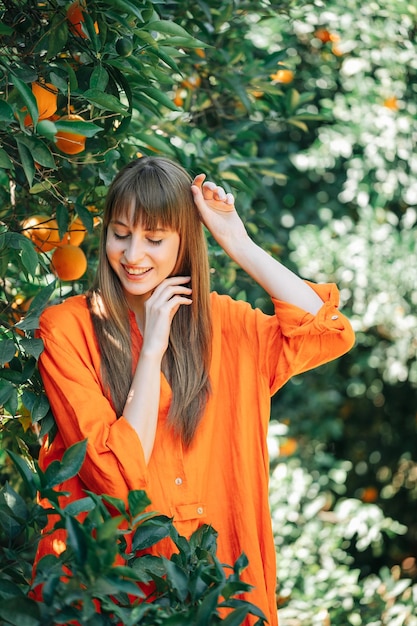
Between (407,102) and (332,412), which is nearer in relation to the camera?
(407,102)

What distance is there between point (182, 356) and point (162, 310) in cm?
13

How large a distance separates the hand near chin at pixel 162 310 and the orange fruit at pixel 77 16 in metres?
0.48

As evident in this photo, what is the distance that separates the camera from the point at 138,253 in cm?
160

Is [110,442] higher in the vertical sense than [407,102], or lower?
higher

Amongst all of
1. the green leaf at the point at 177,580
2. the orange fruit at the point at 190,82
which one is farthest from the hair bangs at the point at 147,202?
the orange fruit at the point at 190,82

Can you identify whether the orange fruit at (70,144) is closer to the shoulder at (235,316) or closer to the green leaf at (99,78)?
the green leaf at (99,78)

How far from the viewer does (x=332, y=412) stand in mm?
4027

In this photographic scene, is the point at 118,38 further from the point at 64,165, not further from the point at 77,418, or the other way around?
the point at 77,418

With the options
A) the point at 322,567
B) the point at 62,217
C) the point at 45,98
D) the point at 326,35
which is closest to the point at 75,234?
the point at 62,217

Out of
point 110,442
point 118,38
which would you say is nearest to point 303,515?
point 110,442

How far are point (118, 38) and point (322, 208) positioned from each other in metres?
2.23

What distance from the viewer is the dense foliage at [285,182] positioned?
152 centimetres

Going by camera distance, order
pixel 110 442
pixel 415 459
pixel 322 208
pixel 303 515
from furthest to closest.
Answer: pixel 415 459, pixel 322 208, pixel 303 515, pixel 110 442

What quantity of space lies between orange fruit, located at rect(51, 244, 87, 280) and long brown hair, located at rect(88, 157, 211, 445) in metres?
0.12
